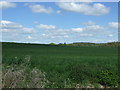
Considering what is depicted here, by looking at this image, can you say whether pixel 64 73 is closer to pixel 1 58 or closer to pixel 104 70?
pixel 104 70

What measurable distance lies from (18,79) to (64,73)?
0.98 metres

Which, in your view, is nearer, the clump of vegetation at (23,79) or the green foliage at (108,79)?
the clump of vegetation at (23,79)

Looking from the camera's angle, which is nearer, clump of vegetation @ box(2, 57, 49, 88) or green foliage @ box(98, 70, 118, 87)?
clump of vegetation @ box(2, 57, 49, 88)

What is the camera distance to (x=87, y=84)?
4082 mm

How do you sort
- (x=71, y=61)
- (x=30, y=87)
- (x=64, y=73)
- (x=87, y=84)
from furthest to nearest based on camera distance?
(x=71, y=61) → (x=64, y=73) → (x=87, y=84) → (x=30, y=87)

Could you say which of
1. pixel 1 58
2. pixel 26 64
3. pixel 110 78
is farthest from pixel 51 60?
pixel 110 78

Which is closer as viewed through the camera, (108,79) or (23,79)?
(23,79)

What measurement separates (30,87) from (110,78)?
1592mm

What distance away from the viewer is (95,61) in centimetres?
530

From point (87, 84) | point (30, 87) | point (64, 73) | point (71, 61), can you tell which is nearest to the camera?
point (30, 87)

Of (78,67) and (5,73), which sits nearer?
(5,73)

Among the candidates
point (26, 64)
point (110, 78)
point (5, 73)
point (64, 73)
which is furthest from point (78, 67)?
point (5, 73)

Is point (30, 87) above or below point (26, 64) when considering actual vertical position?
below

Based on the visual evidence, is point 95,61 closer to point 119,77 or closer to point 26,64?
point 119,77
